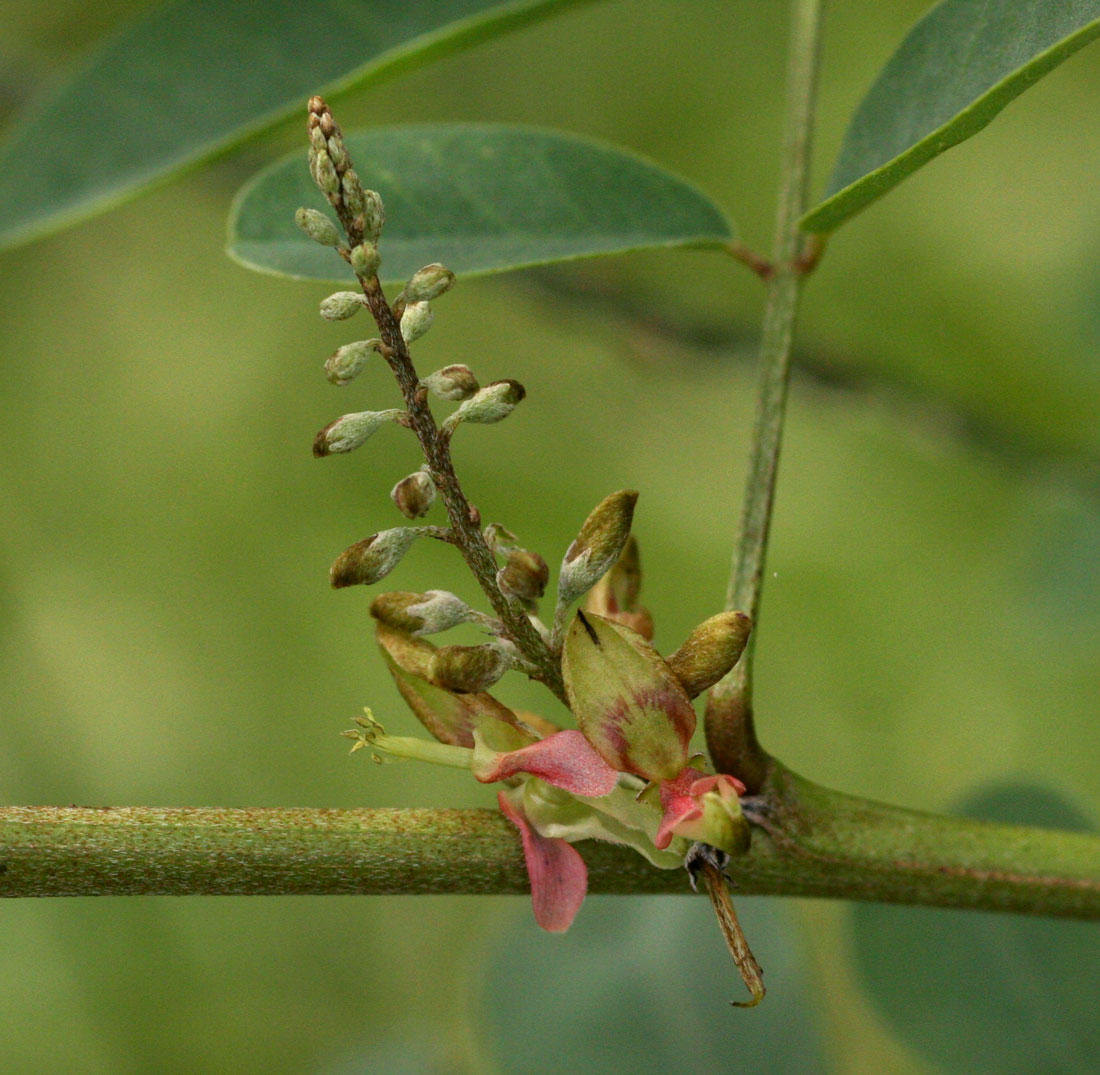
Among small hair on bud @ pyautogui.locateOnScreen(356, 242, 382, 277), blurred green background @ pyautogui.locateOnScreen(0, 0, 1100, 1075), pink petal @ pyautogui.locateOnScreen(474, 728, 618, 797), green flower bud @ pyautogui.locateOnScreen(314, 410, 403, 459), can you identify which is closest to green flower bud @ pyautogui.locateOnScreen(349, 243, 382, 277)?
small hair on bud @ pyautogui.locateOnScreen(356, 242, 382, 277)

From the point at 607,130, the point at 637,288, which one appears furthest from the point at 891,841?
the point at 607,130

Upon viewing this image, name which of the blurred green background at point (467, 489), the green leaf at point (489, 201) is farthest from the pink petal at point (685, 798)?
the blurred green background at point (467, 489)

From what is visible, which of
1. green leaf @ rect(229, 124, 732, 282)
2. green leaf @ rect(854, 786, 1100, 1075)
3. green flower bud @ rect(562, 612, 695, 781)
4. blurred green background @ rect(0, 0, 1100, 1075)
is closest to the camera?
green flower bud @ rect(562, 612, 695, 781)

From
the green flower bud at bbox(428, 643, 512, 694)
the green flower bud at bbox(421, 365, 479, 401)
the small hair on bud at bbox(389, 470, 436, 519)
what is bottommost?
the green flower bud at bbox(428, 643, 512, 694)

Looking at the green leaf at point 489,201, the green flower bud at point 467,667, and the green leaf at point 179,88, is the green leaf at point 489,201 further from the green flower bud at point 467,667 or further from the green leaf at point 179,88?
the green flower bud at point 467,667

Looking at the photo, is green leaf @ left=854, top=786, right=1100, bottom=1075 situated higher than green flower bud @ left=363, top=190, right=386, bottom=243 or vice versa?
green flower bud @ left=363, top=190, right=386, bottom=243

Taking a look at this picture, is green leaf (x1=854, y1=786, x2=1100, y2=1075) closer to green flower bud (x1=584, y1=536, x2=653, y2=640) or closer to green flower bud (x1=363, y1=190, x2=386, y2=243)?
green flower bud (x1=584, y1=536, x2=653, y2=640)

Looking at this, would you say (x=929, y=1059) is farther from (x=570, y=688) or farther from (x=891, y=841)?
(x=570, y=688)
